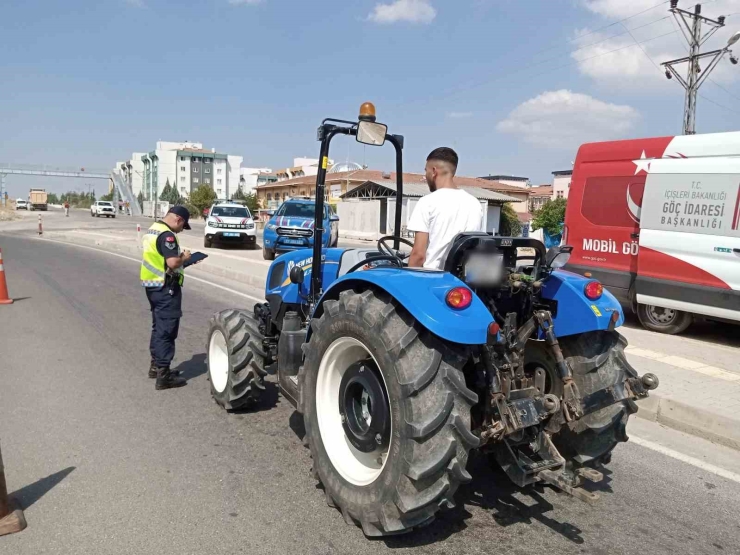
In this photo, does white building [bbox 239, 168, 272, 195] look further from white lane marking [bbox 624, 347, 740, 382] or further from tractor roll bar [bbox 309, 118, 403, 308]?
tractor roll bar [bbox 309, 118, 403, 308]

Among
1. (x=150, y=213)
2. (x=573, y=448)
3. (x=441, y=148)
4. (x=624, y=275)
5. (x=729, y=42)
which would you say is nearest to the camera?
(x=573, y=448)

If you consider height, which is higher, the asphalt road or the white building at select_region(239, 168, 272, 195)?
the white building at select_region(239, 168, 272, 195)

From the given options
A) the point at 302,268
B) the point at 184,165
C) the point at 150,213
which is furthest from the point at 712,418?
the point at 184,165

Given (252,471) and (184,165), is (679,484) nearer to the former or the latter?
(252,471)

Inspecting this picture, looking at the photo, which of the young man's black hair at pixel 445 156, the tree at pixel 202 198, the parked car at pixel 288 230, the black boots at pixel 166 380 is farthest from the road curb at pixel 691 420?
the tree at pixel 202 198

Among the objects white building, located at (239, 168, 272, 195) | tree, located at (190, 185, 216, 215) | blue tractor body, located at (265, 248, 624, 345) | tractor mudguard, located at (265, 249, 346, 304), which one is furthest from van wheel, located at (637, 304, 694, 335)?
white building, located at (239, 168, 272, 195)

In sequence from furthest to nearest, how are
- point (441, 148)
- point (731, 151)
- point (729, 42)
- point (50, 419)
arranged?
1. point (729, 42)
2. point (731, 151)
3. point (50, 419)
4. point (441, 148)

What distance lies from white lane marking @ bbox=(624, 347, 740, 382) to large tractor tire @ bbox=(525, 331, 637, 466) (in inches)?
139

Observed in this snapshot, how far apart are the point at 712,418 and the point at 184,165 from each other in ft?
437

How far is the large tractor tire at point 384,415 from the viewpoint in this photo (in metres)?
2.71

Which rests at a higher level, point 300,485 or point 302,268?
point 302,268

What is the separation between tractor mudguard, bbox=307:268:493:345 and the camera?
2723 mm

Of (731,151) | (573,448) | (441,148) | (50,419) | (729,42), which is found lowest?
(50,419)

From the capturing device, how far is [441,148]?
3775 mm
